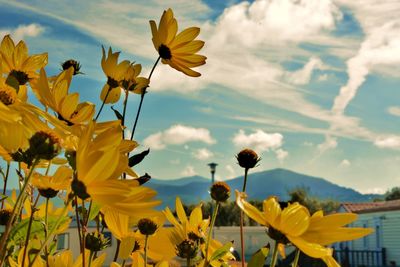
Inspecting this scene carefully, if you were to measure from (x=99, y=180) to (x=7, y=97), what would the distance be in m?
0.36

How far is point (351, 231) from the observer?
28.1 inches

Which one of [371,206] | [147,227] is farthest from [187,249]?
[371,206]

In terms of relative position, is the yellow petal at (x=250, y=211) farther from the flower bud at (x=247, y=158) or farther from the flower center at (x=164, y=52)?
the flower bud at (x=247, y=158)

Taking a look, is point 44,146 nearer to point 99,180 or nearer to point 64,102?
point 99,180

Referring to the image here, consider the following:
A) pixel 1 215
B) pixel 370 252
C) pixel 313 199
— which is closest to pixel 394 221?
pixel 370 252

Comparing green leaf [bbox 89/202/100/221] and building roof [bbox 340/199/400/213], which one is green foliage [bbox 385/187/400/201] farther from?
green leaf [bbox 89/202/100/221]

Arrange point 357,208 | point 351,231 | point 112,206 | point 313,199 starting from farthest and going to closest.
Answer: point 313,199 → point 357,208 → point 351,231 → point 112,206

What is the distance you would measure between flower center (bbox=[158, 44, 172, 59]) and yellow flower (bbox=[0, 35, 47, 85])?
8.2 inches

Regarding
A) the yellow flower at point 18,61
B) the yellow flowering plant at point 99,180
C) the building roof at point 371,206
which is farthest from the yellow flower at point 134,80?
the building roof at point 371,206

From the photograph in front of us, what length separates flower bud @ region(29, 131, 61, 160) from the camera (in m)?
0.68

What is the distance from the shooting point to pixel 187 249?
107 cm

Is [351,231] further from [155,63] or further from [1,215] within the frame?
[1,215]

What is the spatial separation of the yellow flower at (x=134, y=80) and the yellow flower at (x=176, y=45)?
66 mm

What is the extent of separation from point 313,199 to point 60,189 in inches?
1437
